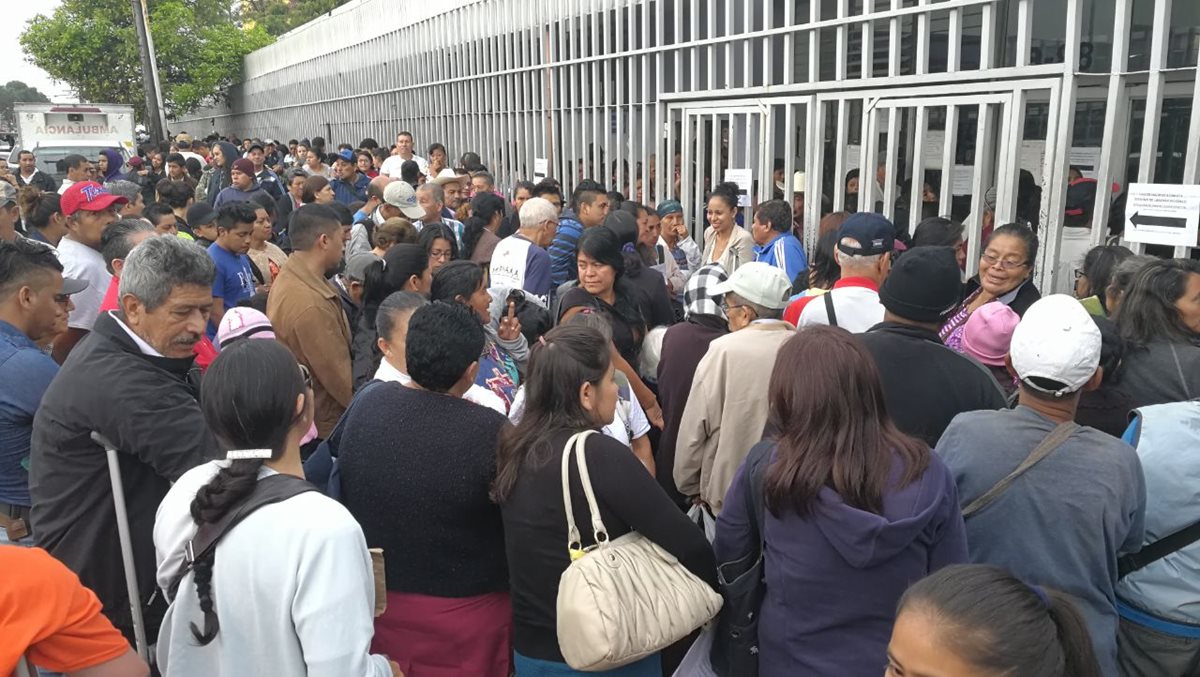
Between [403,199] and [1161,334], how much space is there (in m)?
5.51

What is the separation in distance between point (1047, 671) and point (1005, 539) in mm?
933

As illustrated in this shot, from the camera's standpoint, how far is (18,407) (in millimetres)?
2879

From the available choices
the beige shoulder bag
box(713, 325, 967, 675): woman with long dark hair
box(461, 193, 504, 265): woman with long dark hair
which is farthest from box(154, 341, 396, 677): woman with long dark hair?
box(461, 193, 504, 265): woman with long dark hair

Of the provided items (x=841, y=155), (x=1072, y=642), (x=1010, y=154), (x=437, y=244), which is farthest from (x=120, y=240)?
(x=1010, y=154)

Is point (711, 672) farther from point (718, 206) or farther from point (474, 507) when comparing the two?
point (718, 206)

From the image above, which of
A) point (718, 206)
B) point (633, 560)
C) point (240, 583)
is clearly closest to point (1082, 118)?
point (718, 206)

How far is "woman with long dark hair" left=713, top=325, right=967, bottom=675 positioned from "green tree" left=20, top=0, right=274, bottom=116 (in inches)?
1318

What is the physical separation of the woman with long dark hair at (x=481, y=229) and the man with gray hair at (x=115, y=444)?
3.95 meters

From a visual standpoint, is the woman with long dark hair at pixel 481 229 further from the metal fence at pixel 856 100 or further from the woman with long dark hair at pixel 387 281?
the metal fence at pixel 856 100

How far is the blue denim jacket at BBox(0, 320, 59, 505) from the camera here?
2873mm

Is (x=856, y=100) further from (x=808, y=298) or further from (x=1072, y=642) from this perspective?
(x=1072, y=642)

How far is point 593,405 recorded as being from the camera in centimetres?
253

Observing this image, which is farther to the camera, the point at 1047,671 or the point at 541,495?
the point at 541,495

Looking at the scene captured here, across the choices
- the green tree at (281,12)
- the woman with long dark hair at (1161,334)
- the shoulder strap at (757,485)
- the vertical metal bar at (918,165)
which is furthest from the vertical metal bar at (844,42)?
the green tree at (281,12)
